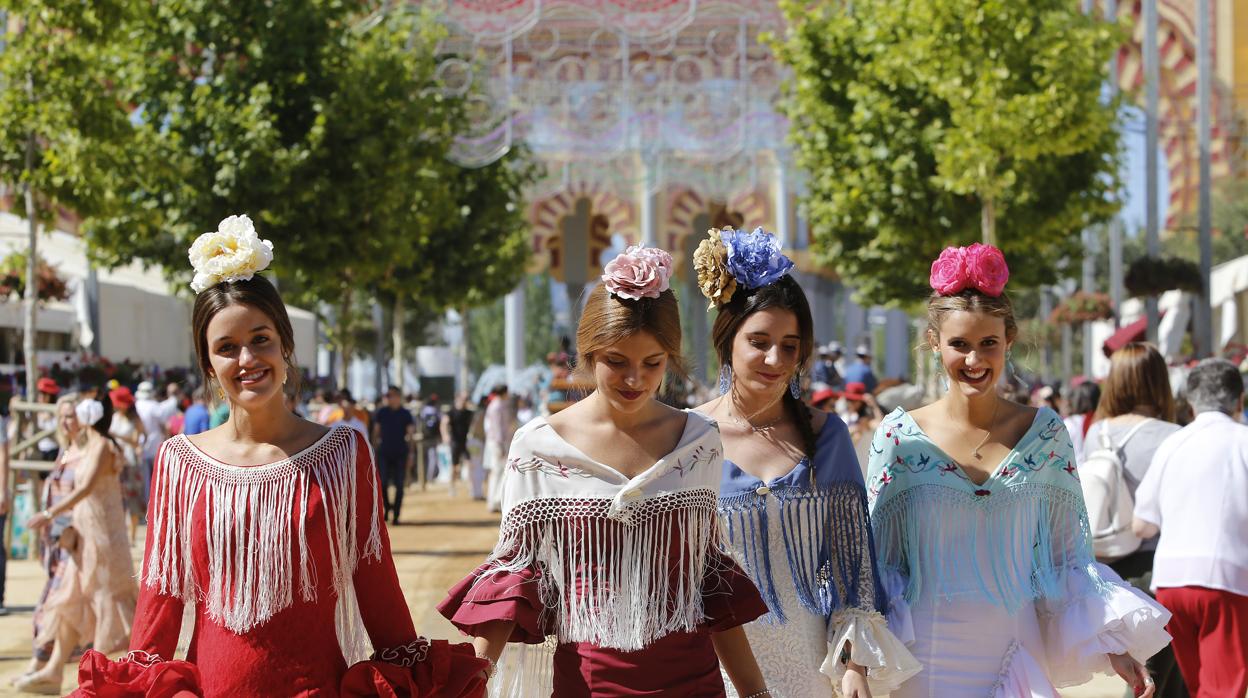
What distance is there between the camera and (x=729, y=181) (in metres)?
30.8

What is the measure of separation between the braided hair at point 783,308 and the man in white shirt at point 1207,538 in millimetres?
2676

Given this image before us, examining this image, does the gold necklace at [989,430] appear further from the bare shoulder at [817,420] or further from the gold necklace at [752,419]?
the gold necklace at [752,419]

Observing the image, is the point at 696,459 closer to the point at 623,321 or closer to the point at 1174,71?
the point at 623,321

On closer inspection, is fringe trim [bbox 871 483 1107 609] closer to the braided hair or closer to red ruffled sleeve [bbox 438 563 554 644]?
the braided hair

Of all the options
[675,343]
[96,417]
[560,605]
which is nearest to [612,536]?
[560,605]

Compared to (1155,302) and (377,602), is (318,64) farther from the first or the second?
(377,602)

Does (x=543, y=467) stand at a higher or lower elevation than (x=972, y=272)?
lower

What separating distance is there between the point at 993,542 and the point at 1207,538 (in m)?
2.19

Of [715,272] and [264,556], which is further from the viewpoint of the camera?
[715,272]

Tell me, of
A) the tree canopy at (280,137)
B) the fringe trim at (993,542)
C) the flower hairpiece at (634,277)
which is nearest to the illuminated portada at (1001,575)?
the fringe trim at (993,542)

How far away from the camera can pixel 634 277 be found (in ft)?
13.8

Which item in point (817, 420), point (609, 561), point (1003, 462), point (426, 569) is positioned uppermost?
point (817, 420)

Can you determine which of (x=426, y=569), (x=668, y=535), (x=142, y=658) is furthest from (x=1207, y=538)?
(x=426, y=569)

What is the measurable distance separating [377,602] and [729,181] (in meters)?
27.1
